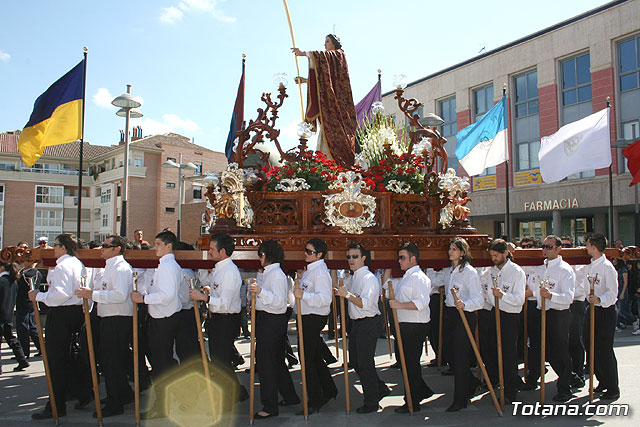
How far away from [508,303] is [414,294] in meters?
1.35

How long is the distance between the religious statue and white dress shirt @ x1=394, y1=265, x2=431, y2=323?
3111 mm

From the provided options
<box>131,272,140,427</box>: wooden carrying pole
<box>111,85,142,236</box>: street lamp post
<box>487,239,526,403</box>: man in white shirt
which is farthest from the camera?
<box>111,85,142,236</box>: street lamp post

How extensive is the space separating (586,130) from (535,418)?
7.28 m

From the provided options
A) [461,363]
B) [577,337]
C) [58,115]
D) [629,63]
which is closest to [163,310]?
[461,363]

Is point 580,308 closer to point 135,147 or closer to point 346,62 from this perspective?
point 346,62

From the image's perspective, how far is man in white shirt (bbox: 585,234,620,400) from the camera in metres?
6.84

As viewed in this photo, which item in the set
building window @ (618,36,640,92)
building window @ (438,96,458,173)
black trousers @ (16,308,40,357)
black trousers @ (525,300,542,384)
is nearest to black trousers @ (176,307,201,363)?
black trousers @ (16,308,40,357)

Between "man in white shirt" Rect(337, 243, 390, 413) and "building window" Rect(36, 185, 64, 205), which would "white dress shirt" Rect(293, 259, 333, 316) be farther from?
"building window" Rect(36, 185, 64, 205)

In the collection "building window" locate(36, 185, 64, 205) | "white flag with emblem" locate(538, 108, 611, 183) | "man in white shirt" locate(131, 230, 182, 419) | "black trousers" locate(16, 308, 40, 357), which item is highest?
"building window" locate(36, 185, 64, 205)

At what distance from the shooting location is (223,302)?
239 inches

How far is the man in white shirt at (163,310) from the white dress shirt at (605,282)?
5.32 meters

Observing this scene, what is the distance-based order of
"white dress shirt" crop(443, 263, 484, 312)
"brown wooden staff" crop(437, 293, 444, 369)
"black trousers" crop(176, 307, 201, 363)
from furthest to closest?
"brown wooden staff" crop(437, 293, 444, 369) < "black trousers" crop(176, 307, 201, 363) < "white dress shirt" crop(443, 263, 484, 312)

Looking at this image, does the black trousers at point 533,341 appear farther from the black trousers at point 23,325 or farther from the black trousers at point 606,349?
the black trousers at point 23,325

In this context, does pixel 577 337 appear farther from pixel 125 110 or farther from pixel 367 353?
pixel 125 110
